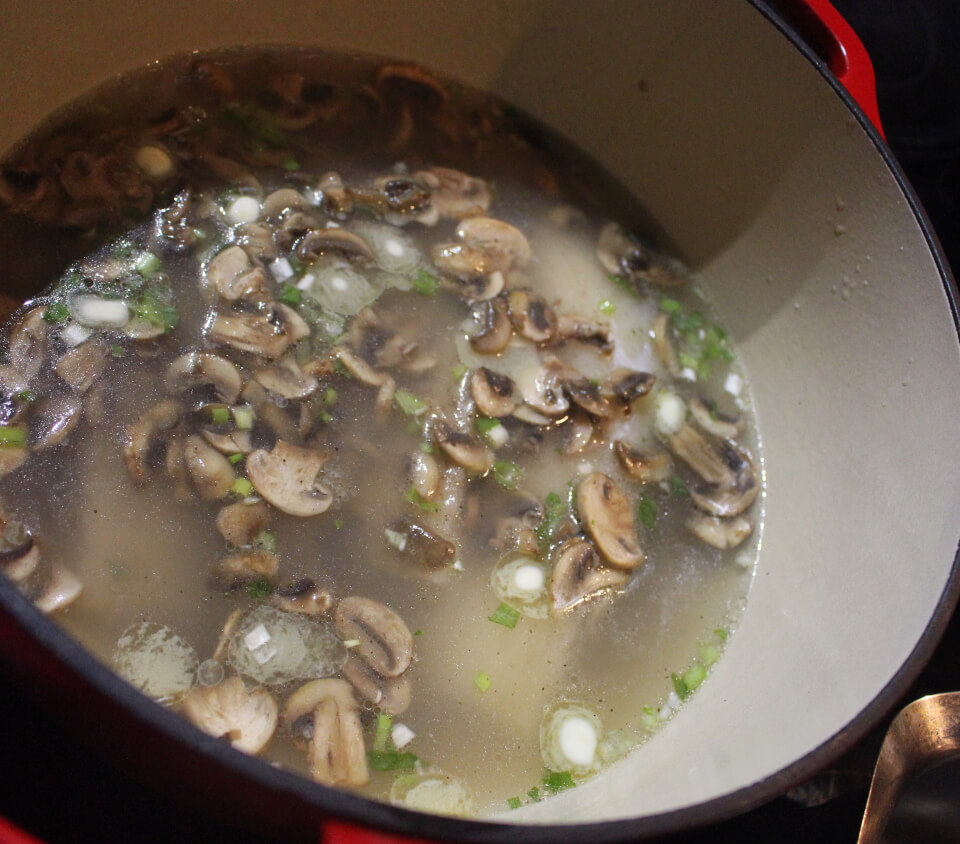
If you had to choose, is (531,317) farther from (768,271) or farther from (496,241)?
(768,271)

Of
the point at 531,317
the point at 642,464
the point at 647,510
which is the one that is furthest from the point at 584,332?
the point at 647,510

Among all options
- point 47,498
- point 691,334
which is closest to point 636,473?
point 691,334

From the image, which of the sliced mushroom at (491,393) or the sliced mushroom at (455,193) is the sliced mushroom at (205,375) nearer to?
the sliced mushroom at (491,393)

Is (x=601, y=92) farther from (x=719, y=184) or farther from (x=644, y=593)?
(x=644, y=593)

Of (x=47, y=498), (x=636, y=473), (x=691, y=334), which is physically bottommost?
(x=47, y=498)

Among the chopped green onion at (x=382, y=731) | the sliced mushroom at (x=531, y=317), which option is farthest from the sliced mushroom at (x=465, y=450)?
the chopped green onion at (x=382, y=731)

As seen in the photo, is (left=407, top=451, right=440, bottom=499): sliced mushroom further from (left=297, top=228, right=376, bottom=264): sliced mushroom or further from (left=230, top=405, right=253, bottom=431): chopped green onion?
(left=297, top=228, right=376, bottom=264): sliced mushroom
